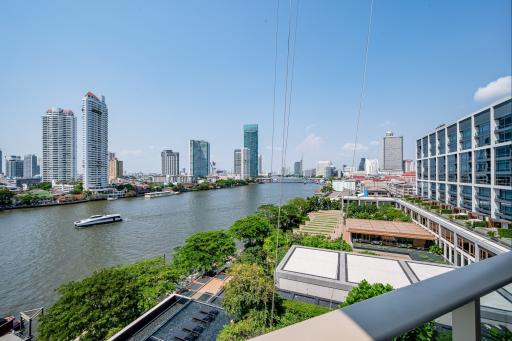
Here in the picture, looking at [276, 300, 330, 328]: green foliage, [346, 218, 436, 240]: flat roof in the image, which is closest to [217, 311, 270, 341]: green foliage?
[276, 300, 330, 328]: green foliage

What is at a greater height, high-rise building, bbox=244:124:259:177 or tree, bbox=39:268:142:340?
high-rise building, bbox=244:124:259:177

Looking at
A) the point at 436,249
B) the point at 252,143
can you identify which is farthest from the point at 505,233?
the point at 252,143

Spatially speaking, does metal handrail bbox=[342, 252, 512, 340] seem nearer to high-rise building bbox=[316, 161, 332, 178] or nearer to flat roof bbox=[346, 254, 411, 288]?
flat roof bbox=[346, 254, 411, 288]

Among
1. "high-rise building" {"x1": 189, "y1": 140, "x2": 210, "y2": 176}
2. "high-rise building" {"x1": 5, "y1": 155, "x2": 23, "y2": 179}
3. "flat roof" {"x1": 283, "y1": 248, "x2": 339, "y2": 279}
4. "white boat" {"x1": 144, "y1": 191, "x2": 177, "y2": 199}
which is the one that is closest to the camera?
"flat roof" {"x1": 283, "y1": 248, "x2": 339, "y2": 279}

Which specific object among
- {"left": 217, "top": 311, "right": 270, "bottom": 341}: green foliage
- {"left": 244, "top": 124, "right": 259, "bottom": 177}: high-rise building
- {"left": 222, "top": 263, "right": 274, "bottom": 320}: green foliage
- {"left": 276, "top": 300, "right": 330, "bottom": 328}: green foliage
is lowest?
{"left": 276, "top": 300, "right": 330, "bottom": 328}: green foliage

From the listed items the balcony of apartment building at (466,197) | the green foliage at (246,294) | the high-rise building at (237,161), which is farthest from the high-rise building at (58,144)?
the high-rise building at (237,161)

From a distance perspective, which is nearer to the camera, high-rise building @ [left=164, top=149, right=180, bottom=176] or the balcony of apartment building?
the balcony of apartment building

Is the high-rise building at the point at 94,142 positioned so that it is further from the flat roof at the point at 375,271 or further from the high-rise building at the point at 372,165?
the high-rise building at the point at 372,165
